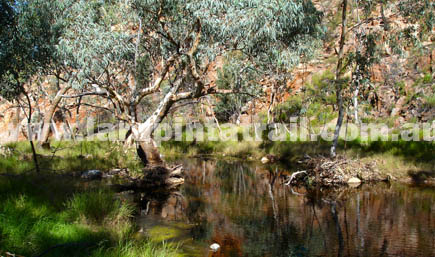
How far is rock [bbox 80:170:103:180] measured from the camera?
11792 millimetres

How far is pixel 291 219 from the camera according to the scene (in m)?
8.39

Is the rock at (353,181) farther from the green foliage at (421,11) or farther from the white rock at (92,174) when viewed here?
the white rock at (92,174)

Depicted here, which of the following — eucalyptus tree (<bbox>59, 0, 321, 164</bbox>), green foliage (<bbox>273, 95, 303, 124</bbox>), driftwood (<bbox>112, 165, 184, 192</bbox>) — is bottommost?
driftwood (<bbox>112, 165, 184, 192</bbox>)

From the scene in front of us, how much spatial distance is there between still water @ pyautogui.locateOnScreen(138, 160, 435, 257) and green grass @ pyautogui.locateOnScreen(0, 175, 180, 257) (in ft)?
2.83

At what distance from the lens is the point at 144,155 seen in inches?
462

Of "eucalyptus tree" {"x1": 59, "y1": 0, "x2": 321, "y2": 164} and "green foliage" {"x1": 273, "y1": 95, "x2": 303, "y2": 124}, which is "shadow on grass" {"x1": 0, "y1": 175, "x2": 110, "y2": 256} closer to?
"eucalyptus tree" {"x1": 59, "y1": 0, "x2": 321, "y2": 164}

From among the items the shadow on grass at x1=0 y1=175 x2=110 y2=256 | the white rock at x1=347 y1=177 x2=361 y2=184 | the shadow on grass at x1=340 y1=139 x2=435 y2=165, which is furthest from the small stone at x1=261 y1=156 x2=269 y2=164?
the shadow on grass at x1=0 y1=175 x2=110 y2=256

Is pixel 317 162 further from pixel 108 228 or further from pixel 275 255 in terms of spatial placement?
pixel 108 228

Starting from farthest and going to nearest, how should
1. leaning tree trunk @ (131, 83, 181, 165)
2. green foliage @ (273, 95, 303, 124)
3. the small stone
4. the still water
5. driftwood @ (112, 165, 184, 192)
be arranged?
green foliage @ (273, 95, 303, 124), the small stone, leaning tree trunk @ (131, 83, 181, 165), driftwood @ (112, 165, 184, 192), the still water

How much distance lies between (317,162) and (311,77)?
21.4 m

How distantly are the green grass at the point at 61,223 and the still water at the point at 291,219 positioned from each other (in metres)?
0.86

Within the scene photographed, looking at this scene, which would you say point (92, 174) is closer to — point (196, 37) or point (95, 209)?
point (196, 37)

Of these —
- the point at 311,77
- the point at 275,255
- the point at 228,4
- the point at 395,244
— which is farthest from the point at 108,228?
the point at 311,77

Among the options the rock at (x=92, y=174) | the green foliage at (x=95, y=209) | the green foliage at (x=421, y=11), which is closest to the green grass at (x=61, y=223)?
the green foliage at (x=95, y=209)
